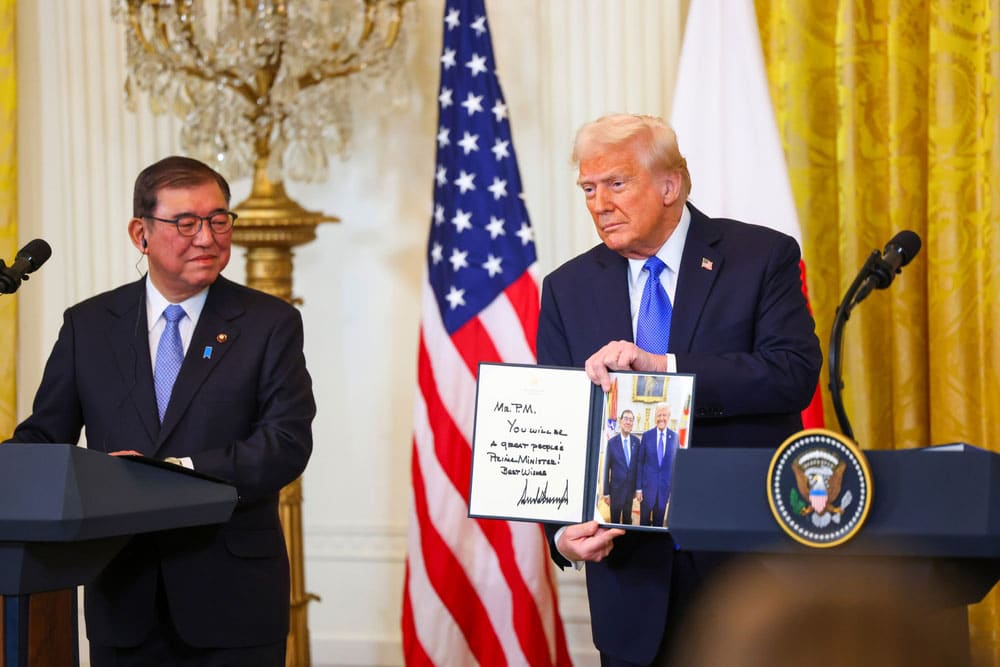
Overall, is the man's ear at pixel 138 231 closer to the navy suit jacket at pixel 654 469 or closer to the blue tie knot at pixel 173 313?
the blue tie knot at pixel 173 313

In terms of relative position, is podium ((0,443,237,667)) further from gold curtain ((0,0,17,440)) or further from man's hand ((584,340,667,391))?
gold curtain ((0,0,17,440))

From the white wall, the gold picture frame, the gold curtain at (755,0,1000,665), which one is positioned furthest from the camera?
the white wall

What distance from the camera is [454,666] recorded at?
4.39 metres

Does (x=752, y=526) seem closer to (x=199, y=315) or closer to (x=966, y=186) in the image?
(x=199, y=315)

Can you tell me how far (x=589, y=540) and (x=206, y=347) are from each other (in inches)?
41.0

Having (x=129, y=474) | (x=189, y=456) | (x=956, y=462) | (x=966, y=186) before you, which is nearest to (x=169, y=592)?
(x=189, y=456)

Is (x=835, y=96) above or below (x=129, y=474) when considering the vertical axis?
above

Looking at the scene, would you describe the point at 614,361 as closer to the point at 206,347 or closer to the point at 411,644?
the point at 206,347

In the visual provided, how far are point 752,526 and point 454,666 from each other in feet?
8.89

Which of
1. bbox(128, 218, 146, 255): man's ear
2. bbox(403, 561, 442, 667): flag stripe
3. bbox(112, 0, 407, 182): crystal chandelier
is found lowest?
bbox(403, 561, 442, 667): flag stripe

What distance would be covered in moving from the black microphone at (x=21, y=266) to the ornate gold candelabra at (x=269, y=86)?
5.35ft

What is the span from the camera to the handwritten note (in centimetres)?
257

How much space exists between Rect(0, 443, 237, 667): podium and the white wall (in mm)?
2530

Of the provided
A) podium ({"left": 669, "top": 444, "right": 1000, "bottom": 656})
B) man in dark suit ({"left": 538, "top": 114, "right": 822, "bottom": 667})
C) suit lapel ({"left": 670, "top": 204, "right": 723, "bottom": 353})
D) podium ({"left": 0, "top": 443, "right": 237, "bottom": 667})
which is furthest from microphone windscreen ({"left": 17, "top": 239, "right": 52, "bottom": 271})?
podium ({"left": 669, "top": 444, "right": 1000, "bottom": 656})
